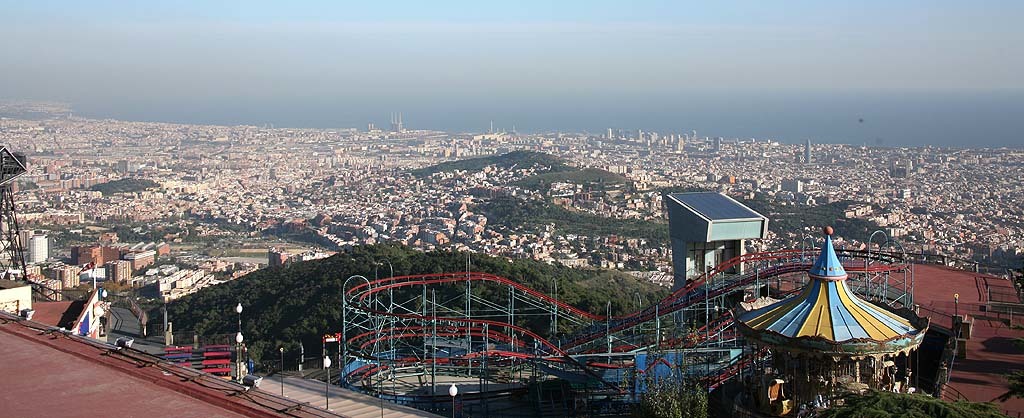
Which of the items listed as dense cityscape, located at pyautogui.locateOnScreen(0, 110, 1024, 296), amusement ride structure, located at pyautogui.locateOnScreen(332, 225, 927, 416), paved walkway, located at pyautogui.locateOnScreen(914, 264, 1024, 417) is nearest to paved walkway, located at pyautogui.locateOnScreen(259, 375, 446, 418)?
amusement ride structure, located at pyautogui.locateOnScreen(332, 225, 927, 416)

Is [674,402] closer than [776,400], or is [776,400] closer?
[776,400]

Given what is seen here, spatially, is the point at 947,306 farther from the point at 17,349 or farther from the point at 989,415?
the point at 17,349

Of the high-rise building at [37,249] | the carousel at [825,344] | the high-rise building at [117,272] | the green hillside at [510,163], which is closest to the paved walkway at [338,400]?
the carousel at [825,344]

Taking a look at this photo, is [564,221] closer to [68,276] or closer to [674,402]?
[68,276]

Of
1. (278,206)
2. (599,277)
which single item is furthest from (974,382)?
(278,206)

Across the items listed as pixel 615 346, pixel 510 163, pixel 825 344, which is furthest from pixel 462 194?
pixel 825 344

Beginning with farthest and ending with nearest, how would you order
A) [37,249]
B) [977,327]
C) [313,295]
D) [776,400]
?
[37,249] < [313,295] < [977,327] < [776,400]

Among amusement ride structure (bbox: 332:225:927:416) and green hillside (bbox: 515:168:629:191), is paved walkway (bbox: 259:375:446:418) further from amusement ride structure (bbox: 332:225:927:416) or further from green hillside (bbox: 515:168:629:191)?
green hillside (bbox: 515:168:629:191)
